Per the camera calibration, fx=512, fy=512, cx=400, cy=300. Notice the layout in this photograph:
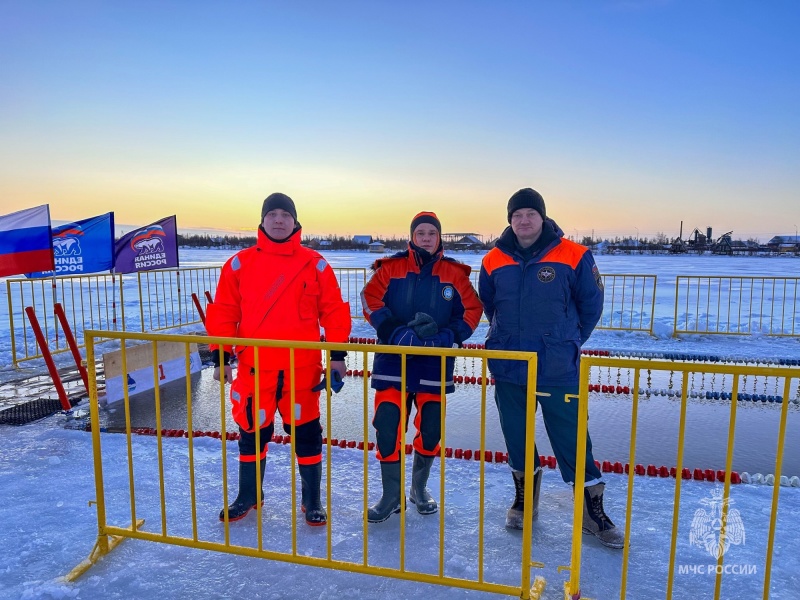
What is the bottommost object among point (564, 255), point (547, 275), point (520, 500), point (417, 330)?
point (520, 500)

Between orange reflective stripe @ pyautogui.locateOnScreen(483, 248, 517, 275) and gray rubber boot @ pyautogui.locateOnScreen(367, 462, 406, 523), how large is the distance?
54.6 inches

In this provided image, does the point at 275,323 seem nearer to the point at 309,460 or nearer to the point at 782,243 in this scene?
the point at 309,460

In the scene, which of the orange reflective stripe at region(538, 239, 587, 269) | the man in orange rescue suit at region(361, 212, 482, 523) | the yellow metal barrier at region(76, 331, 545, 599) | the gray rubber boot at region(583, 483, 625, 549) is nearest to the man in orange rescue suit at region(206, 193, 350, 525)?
the yellow metal barrier at region(76, 331, 545, 599)

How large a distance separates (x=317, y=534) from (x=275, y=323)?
129 centimetres

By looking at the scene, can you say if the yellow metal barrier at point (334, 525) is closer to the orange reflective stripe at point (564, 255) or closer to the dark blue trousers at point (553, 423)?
the dark blue trousers at point (553, 423)

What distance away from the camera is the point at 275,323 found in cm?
313

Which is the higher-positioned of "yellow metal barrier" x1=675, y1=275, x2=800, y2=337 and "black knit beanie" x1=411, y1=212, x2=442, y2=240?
"black knit beanie" x1=411, y1=212, x2=442, y2=240

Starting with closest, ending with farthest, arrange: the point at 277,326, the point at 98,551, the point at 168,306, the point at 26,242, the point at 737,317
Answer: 1. the point at 98,551
2. the point at 277,326
3. the point at 26,242
4. the point at 737,317
5. the point at 168,306

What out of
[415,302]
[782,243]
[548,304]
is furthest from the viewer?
[782,243]

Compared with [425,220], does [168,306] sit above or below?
below

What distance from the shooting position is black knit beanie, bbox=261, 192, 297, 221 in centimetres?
321

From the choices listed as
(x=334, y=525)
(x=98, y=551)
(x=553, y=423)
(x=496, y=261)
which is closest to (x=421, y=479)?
(x=334, y=525)

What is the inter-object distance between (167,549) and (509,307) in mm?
2435

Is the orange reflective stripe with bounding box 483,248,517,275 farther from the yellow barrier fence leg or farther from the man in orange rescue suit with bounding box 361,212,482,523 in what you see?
the yellow barrier fence leg
